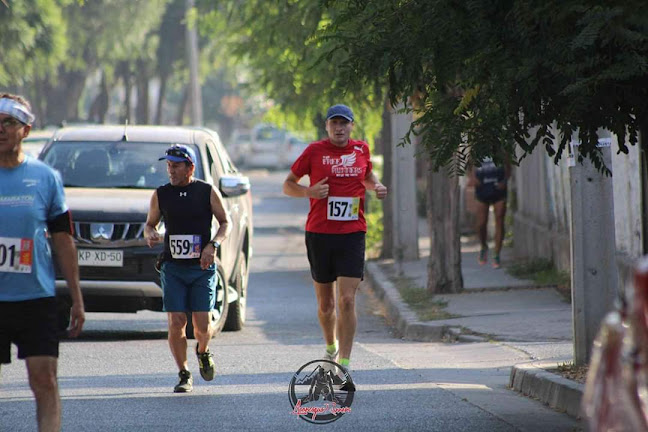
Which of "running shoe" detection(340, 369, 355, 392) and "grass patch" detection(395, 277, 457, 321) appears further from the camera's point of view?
"grass patch" detection(395, 277, 457, 321)

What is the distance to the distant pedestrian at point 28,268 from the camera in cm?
616

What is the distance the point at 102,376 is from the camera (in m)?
10.1

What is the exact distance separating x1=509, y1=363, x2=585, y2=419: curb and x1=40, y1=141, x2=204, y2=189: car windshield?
428 centimetres

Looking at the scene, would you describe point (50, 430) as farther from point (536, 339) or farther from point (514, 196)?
point (514, 196)

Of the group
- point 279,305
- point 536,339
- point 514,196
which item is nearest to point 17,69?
point 514,196

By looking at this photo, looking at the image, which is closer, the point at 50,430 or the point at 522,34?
the point at 50,430

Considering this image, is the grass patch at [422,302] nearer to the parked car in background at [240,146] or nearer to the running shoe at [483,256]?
the running shoe at [483,256]

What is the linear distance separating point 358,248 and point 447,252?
662cm

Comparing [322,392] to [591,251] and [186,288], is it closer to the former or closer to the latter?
[186,288]

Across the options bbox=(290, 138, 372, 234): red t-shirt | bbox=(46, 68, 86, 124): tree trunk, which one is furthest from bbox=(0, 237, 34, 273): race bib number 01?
bbox=(46, 68, 86, 124): tree trunk

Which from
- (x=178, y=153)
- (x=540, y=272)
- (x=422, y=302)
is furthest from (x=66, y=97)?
(x=178, y=153)

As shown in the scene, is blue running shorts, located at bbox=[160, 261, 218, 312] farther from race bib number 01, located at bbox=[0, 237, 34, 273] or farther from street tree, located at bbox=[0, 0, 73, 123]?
street tree, located at bbox=[0, 0, 73, 123]

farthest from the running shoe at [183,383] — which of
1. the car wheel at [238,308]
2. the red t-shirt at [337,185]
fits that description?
the car wheel at [238,308]

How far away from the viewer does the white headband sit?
20.4 ft
